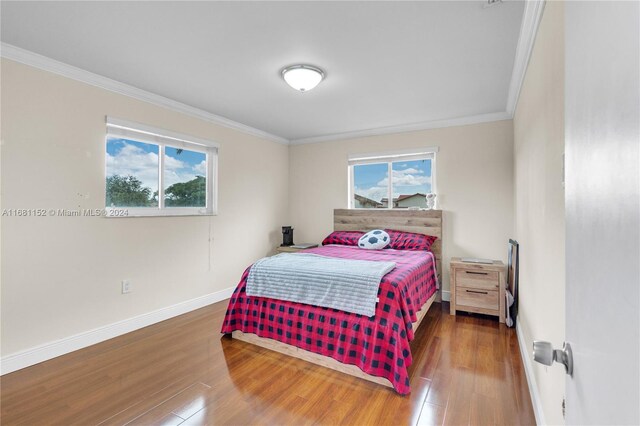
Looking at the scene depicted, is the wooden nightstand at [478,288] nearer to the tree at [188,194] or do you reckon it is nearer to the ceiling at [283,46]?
the ceiling at [283,46]

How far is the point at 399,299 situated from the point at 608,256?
1766 millimetres

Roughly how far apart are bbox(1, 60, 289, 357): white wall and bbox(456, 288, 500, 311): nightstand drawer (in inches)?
118

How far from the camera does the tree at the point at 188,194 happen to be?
11.4ft

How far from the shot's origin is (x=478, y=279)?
3314 millimetres

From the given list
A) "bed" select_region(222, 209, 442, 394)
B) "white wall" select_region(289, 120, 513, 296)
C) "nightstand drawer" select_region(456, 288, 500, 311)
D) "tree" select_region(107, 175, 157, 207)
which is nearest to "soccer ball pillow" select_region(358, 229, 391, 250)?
"bed" select_region(222, 209, 442, 394)

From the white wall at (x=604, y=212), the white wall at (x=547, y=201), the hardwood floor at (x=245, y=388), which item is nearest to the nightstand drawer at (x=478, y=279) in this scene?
the hardwood floor at (x=245, y=388)

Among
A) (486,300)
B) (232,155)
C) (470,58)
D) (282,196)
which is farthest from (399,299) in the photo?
(282,196)

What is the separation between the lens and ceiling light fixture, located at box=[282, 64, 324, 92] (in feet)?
8.16

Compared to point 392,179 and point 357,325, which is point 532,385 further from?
point 392,179

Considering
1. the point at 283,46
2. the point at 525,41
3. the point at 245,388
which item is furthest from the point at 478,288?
the point at 283,46

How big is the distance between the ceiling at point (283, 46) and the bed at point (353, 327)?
1.69 metres

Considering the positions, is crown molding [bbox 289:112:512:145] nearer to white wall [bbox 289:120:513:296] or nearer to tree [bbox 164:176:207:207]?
white wall [bbox 289:120:513:296]

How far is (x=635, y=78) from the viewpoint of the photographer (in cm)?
39

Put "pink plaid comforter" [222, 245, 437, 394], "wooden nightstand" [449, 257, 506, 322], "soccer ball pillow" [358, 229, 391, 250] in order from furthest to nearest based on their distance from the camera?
"soccer ball pillow" [358, 229, 391, 250], "wooden nightstand" [449, 257, 506, 322], "pink plaid comforter" [222, 245, 437, 394]
